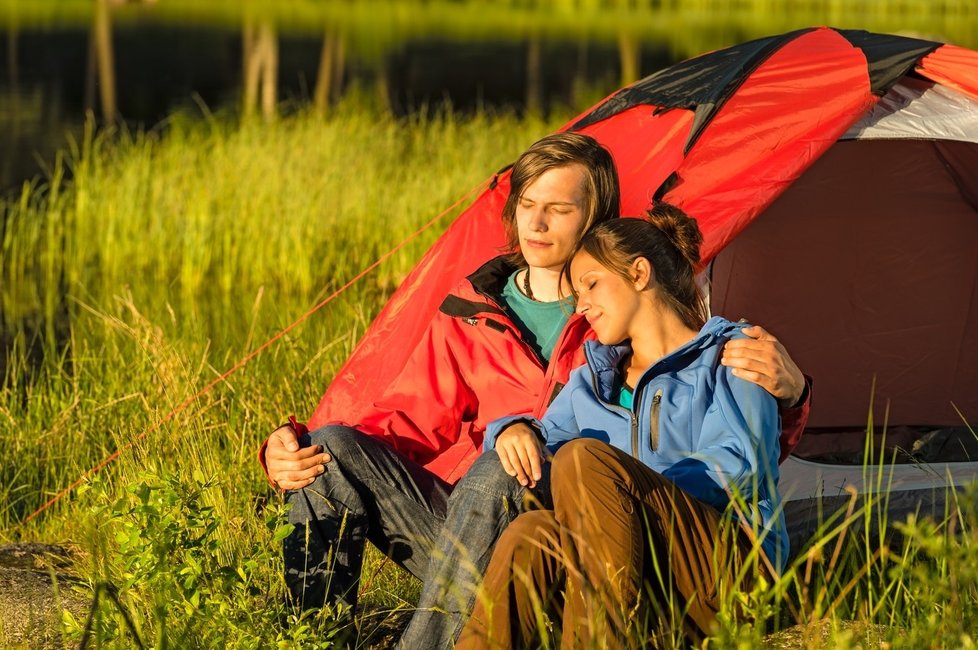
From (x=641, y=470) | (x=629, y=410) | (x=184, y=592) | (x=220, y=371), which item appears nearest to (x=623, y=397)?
(x=629, y=410)

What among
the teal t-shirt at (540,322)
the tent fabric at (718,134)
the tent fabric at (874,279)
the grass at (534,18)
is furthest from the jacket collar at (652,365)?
the grass at (534,18)

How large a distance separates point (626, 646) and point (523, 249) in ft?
3.71

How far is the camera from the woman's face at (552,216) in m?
3.26

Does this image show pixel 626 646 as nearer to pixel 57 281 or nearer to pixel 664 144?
pixel 664 144

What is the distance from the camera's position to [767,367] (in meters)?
2.72

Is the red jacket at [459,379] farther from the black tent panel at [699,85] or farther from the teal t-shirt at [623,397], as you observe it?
the black tent panel at [699,85]

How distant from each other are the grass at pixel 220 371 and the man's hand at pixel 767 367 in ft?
0.97

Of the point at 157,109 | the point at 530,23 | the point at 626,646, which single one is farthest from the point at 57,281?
the point at 530,23

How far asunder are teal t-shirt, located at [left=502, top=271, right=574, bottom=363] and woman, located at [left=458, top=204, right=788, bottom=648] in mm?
286

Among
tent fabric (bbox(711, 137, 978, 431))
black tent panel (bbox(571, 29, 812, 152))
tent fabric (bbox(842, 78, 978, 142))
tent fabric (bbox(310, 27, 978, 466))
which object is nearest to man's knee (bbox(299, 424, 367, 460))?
tent fabric (bbox(310, 27, 978, 466))

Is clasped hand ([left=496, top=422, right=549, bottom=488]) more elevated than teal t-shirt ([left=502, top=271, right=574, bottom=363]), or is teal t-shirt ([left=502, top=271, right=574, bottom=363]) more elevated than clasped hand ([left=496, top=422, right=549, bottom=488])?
teal t-shirt ([left=502, top=271, right=574, bottom=363])

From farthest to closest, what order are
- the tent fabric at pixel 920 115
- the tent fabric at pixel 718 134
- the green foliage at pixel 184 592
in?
the tent fabric at pixel 920 115, the tent fabric at pixel 718 134, the green foliage at pixel 184 592

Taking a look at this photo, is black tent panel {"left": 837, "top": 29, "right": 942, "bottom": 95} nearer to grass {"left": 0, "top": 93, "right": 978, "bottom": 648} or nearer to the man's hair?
the man's hair

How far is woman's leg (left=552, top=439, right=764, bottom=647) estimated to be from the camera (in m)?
2.44
